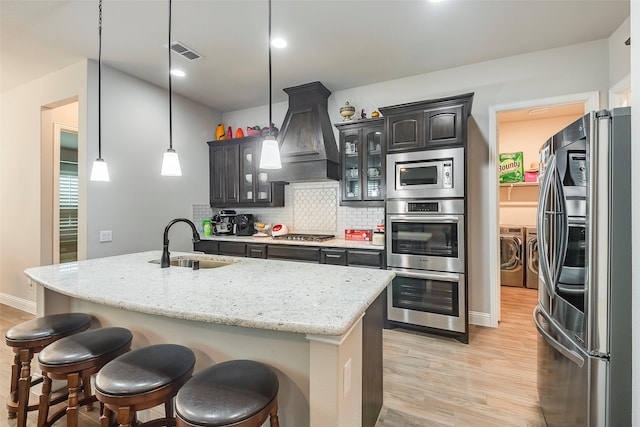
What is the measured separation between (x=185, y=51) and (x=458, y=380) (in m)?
3.88

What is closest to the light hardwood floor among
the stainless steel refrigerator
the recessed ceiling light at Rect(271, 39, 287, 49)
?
the stainless steel refrigerator

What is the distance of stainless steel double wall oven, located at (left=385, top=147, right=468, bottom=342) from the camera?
2.92 metres

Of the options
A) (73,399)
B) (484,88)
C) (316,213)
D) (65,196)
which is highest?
(484,88)

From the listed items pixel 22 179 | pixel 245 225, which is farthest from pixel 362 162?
pixel 22 179

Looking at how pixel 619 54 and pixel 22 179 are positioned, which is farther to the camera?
pixel 22 179

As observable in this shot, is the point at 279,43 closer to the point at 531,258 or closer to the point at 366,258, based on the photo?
the point at 366,258

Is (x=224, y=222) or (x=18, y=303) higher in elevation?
(x=224, y=222)

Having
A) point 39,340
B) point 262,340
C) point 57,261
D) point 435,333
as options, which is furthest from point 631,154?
point 57,261

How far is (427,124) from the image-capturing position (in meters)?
3.05

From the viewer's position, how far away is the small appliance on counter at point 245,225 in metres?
4.47

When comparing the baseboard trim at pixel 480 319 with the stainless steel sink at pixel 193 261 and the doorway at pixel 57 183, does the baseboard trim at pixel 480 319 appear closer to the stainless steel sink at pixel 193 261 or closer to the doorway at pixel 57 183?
the stainless steel sink at pixel 193 261

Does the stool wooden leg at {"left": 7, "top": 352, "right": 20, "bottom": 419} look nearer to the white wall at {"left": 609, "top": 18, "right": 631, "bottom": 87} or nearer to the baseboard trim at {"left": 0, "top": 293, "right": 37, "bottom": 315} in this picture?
the baseboard trim at {"left": 0, "top": 293, "right": 37, "bottom": 315}

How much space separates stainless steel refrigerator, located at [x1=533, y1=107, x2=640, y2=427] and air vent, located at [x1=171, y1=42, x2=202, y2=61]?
3197 mm

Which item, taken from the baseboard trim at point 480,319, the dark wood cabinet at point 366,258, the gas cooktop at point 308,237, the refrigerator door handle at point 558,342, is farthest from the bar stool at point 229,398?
the baseboard trim at point 480,319
